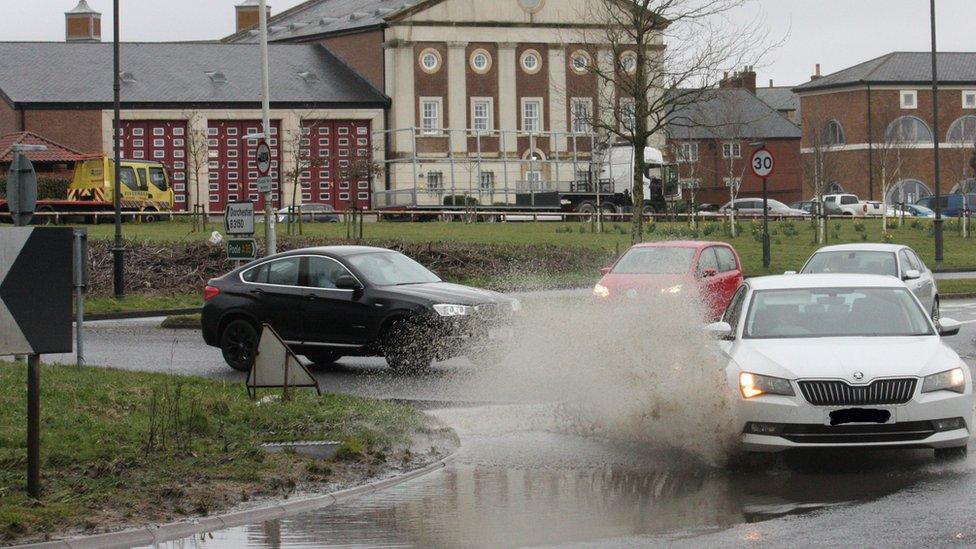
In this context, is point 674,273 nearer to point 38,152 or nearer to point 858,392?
point 858,392

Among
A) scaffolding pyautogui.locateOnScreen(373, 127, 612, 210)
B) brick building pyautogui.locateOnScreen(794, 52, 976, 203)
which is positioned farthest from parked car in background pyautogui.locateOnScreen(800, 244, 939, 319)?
brick building pyautogui.locateOnScreen(794, 52, 976, 203)

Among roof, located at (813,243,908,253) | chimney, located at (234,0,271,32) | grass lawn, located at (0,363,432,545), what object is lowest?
grass lawn, located at (0,363,432,545)

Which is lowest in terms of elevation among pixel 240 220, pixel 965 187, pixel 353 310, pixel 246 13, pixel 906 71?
pixel 353 310

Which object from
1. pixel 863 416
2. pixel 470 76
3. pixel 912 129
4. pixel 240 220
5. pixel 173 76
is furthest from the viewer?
pixel 912 129

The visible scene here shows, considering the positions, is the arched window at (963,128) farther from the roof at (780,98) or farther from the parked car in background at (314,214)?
the parked car in background at (314,214)

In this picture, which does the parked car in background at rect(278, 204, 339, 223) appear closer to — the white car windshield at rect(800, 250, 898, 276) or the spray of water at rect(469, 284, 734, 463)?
the white car windshield at rect(800, 250, 898, 276)

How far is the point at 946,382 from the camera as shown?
35.6 ft

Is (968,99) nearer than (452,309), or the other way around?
(452,309)

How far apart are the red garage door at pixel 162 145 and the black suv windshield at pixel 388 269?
5300 centimetres

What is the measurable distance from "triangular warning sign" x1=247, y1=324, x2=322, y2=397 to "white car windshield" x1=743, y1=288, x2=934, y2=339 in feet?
15.0

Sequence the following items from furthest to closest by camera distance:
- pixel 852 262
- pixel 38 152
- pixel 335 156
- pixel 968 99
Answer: pixel 968 99, pixel 335 156, pixel 38 152, pixel 852 262

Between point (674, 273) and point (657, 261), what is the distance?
17.0 inches

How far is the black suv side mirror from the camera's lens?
18.5m

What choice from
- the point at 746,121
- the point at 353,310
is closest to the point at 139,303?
the point at 353,310
